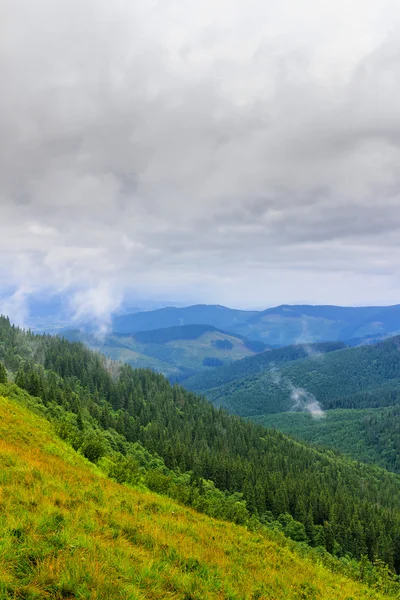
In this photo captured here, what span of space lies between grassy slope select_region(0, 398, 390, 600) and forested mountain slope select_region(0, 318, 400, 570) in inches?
550

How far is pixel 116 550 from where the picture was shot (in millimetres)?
12906

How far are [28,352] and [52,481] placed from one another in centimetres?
19189

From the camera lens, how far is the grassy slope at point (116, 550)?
33.5 ft

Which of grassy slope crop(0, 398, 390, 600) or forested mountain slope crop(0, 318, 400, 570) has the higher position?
grassy slope crop(0, 398, 390, 600)

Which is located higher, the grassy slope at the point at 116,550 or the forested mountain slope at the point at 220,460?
the grassy slope at the point at 116,550

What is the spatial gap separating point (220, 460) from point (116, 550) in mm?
107601

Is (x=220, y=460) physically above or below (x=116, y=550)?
below

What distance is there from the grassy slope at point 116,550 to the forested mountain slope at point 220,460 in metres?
14.0

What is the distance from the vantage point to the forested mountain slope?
74.0 meters

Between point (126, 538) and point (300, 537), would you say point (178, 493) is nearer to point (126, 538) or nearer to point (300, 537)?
point (126, 538)

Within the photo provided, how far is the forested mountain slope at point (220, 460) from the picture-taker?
74031 mm

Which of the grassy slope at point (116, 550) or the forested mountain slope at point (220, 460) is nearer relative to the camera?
the grassy slope at point (116, 550)

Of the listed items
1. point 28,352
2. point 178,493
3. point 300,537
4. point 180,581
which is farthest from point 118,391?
point 180,581

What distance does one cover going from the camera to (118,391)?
178m
